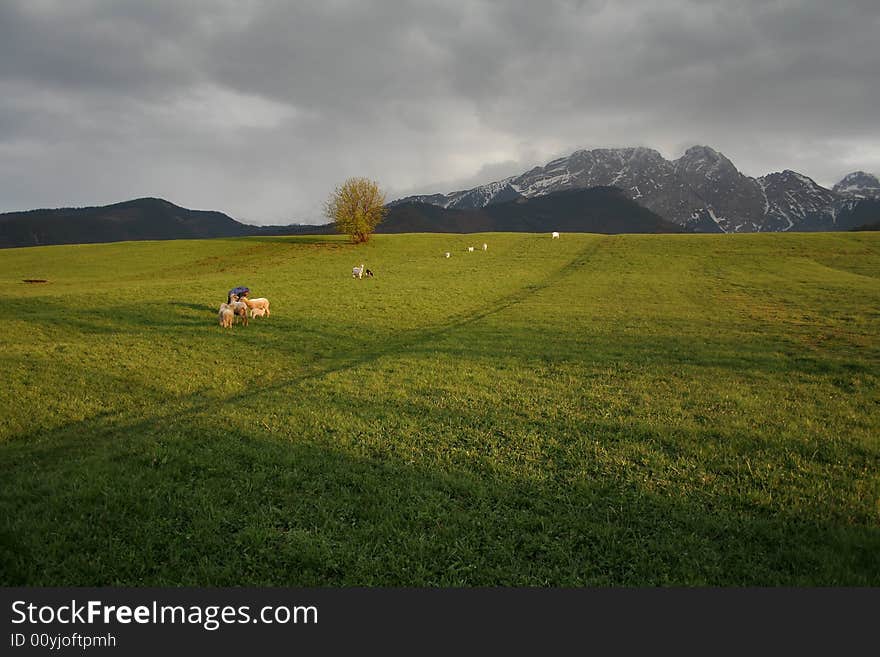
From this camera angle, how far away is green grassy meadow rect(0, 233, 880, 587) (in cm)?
625

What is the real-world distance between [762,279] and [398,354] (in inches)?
1674

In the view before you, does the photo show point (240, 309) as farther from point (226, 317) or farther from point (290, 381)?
point (290, 381)

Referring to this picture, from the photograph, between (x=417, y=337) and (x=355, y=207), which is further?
(x=355, y=207)

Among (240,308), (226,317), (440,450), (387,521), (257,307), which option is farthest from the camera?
(257,307)

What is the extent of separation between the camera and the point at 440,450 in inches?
386

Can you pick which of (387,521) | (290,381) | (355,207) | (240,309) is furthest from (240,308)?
(355,207)

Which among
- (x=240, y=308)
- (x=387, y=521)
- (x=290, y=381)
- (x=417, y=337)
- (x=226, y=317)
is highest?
(x=240, y=308)

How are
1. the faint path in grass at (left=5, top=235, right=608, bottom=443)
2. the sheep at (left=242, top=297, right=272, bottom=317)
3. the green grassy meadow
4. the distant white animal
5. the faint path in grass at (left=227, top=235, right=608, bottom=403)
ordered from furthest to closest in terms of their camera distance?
the sheep at (left=242, top=297, right=272, bottom=317) < the distant white animal < the faint path in grass at (left=227, top=235, right=608, bottom=403) < the faint path in grass at (left=5, top=235, right=608, bottom=443) < the green grassy meadow

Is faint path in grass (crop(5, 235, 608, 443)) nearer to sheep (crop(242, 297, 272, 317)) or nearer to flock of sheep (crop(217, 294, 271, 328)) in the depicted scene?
flock of sheep (crop(217, 294, 271, 328))

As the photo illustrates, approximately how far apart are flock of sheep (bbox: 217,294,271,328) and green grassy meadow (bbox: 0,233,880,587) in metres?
1.28

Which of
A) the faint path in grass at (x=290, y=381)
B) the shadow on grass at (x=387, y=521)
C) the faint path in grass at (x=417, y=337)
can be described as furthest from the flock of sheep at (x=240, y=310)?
the shadow on grass at (x=387, y=521)

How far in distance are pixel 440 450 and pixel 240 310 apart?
65.3 feet

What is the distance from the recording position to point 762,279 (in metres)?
42.4

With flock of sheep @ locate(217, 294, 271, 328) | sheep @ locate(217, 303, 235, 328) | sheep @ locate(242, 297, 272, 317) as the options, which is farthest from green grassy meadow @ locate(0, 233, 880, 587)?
sheep @ locate(242, 297, 272, 317)
